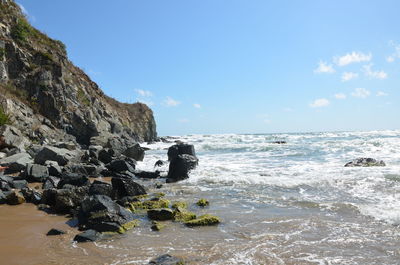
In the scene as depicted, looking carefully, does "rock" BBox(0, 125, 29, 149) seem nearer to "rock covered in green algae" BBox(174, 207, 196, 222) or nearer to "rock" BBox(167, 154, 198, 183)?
"rock" BBox(167, 154, 198, 183)

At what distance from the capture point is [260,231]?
330 inches

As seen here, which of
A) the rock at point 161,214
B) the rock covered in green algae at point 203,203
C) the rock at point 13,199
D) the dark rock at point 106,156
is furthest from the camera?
the dark rock at point 106,156

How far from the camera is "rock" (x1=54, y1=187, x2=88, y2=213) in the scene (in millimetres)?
10195

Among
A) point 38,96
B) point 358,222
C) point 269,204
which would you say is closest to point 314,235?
point 358,222

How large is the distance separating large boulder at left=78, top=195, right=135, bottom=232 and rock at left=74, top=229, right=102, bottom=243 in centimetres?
35

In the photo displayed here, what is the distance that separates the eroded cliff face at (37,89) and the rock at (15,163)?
8.76 m

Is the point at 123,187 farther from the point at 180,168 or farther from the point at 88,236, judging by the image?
the point at 180,168

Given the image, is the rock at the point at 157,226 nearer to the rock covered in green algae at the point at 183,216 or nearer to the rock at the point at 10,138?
the rock covered in green algae at the point at 183,216

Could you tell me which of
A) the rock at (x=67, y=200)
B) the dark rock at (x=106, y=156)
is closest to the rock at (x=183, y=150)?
the dark rock at (x=106, y=156)

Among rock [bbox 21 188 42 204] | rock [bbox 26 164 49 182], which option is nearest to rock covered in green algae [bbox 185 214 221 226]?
rock [bbox 21 188 42 204]

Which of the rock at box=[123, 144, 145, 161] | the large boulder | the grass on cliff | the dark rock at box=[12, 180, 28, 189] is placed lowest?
the large boulder

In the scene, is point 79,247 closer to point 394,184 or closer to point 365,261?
point 365,261

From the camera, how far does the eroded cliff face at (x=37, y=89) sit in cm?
2832

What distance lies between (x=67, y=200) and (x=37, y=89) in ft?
83.5
